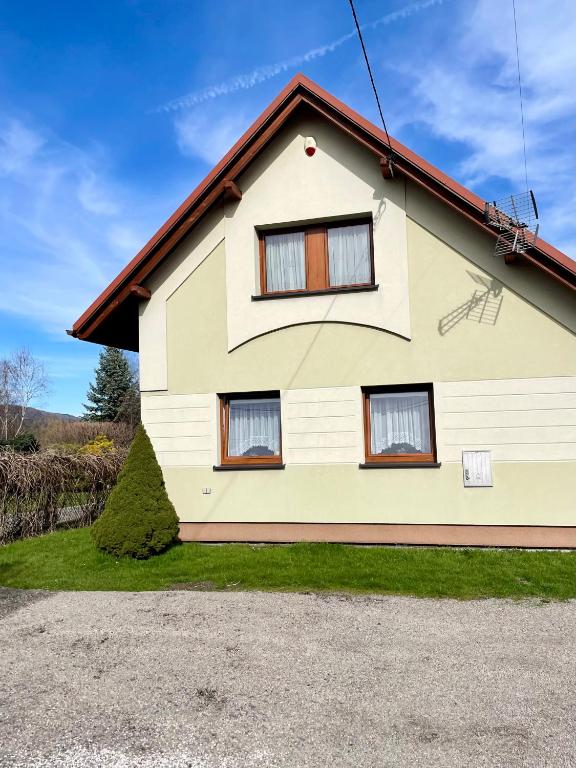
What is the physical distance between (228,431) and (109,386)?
1316 inches

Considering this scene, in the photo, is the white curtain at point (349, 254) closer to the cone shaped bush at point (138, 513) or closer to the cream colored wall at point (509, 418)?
the cream colored wall at point (509, 418)

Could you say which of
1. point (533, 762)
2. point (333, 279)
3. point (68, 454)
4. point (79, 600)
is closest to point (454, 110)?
point (333, 279)

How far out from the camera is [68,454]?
38.3 feet

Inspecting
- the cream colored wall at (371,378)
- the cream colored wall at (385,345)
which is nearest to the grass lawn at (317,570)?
the cream colored wall at (371,378)

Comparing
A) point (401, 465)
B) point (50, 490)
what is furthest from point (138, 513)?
point (401, 465)

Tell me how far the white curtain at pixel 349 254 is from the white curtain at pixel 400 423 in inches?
80.5

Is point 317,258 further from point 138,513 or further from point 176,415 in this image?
point 138,513

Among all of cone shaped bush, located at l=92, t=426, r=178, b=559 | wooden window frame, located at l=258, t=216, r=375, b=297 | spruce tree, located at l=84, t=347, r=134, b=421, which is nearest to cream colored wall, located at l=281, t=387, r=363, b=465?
wooden window frame, located at l=258, t=216, r=375, b=297

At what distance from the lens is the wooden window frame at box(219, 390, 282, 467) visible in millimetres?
9258

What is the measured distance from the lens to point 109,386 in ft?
133

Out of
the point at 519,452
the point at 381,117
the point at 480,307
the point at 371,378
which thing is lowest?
the point at 519,452

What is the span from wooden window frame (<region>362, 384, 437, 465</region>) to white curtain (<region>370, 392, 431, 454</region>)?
5 cm

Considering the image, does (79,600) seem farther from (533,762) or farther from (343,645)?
(533,762)

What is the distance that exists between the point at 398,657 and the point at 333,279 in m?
6.26
